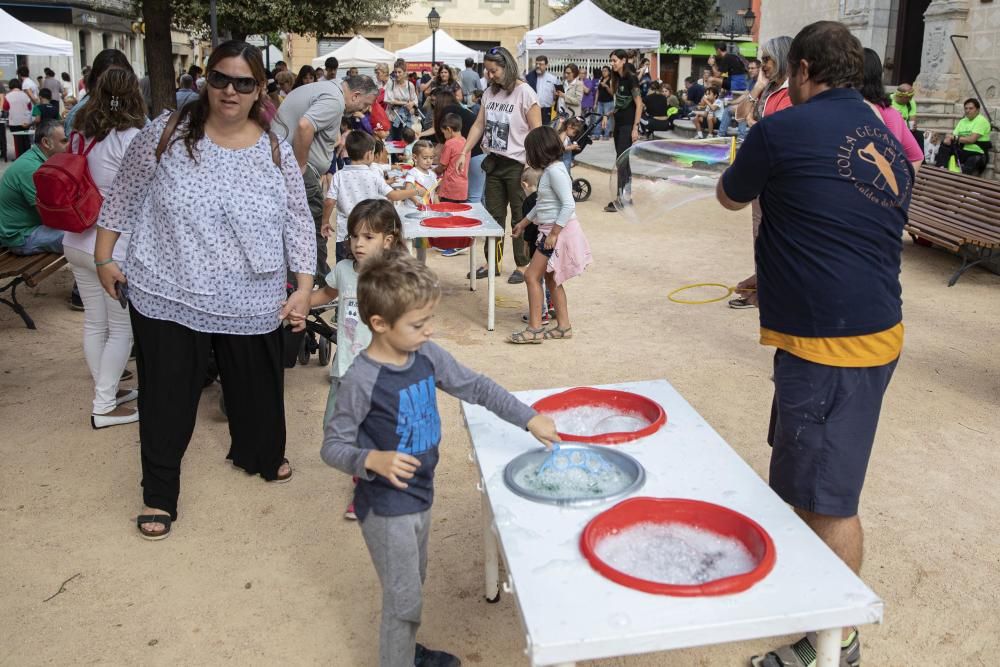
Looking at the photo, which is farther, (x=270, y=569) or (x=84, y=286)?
(x=84, y=286)

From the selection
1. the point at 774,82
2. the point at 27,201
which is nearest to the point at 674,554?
the point at 774,82

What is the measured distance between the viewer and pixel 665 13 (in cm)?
3591

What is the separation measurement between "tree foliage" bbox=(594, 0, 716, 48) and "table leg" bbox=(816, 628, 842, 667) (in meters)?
36.1

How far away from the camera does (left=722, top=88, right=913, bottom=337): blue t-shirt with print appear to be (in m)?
2.47

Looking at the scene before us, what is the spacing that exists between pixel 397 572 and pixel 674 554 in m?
0.78

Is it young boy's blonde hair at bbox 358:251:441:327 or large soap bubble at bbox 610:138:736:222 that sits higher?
large soap bubble at bbox 610:138:736:222

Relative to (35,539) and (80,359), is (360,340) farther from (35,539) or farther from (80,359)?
(80,359)

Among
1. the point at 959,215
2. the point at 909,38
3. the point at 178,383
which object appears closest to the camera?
the point at 178,383

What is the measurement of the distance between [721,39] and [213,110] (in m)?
41.9

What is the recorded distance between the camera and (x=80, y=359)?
5793 mm

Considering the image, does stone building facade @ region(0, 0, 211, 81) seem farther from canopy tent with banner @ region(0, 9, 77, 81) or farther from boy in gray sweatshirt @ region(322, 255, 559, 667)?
boy in gray sweatshirt @ region(322, 255, 559, 667)

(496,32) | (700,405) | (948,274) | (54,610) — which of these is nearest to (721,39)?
(496,32)

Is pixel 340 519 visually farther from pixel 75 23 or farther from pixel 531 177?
pixel 75 23

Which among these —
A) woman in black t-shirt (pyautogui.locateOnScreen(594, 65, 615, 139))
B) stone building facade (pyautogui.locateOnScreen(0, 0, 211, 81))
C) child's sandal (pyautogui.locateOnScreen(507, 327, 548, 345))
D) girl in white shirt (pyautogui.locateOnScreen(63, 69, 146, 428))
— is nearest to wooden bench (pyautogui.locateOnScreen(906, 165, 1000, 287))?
child's sandal (pyautogui.locateOnScreen(507, 327, 548, 345))
